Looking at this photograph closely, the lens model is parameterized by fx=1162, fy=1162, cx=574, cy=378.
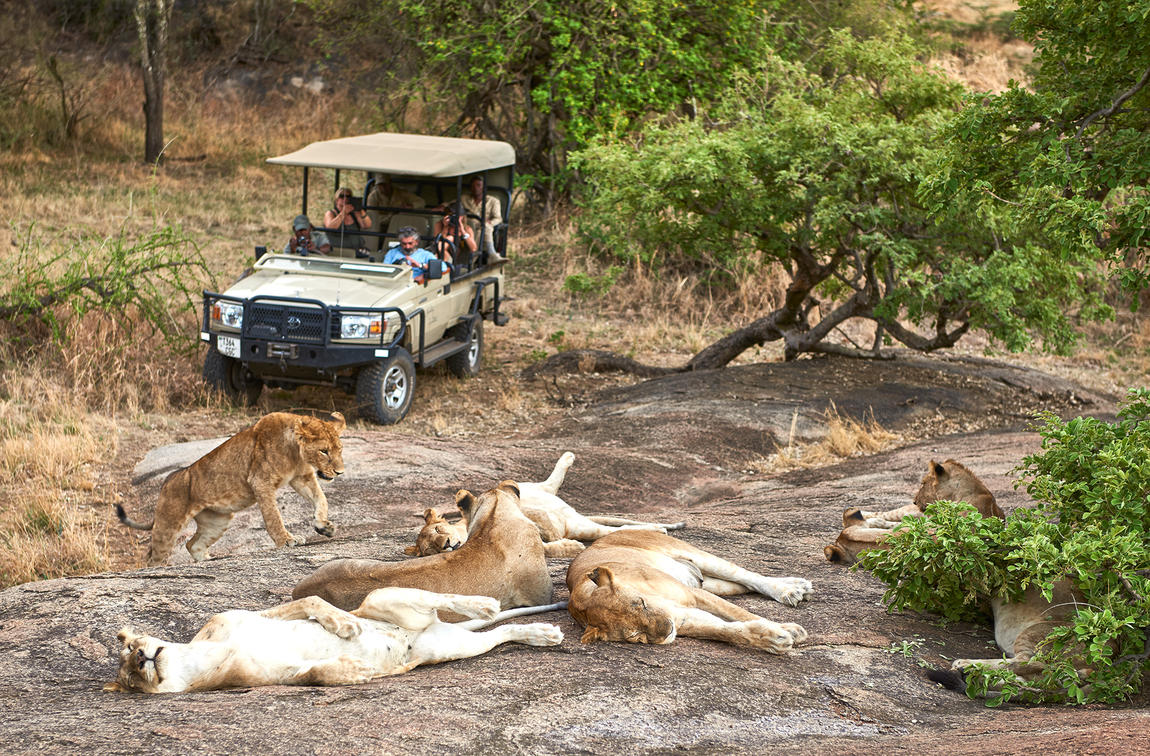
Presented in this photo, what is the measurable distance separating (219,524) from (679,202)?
651 cm

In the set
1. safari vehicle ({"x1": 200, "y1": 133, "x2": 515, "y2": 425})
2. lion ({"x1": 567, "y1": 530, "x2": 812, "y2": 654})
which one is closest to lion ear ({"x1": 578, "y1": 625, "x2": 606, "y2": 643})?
lion ({"x1": 567, "y1": 530, "x2": 812, "y2": 654})

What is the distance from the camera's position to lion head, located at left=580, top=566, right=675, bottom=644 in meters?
3.99

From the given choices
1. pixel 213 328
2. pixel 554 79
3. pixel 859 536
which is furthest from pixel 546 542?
pixel 554 79

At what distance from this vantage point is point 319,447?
5.96 metres

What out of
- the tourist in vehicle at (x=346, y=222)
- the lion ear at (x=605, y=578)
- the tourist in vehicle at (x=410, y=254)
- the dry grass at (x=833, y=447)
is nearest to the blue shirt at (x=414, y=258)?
the tourist in vehicle at (x=410, y=254)

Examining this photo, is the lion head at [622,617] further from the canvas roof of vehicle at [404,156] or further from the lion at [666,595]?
the canvas roof of vehicle at [404,156]

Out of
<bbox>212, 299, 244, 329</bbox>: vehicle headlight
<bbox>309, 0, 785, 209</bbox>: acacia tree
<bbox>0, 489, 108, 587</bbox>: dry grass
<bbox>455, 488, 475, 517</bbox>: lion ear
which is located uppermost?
<bbox>309, 0, 785, 209</bbox>: acacia tree

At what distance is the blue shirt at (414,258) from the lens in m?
11.2

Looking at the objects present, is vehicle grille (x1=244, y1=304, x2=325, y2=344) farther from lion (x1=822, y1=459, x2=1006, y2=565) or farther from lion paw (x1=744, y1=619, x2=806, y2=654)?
lion paw (x1=744, y1=619, x2=806, y2=654)

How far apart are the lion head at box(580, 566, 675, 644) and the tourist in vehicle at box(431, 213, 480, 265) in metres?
7.95

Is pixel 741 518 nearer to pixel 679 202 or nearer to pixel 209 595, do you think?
pixel 209 595

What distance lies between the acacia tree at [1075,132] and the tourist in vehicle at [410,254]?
6291 mm

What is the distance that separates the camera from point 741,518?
23.0 feet

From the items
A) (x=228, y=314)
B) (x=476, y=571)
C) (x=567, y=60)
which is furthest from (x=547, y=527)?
(x=567, y=60)
